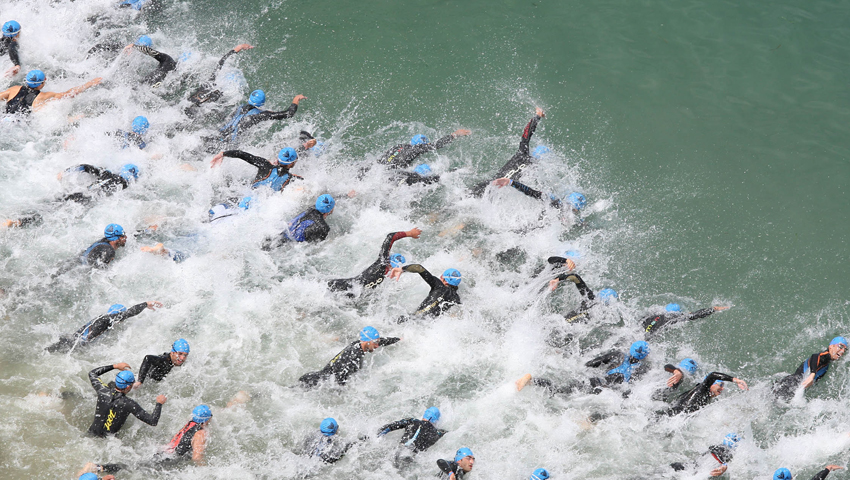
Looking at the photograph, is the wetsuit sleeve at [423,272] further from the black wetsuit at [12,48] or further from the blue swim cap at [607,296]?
the black wetsuit at [12,48]

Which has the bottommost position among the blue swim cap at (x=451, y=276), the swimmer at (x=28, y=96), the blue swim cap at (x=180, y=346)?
the blue swim cap at (x=180, y=346)

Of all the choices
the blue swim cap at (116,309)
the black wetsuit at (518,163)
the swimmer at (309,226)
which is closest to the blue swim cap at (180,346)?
the blue swim cap at (116,309)

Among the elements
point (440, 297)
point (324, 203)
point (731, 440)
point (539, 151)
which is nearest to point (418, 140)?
point (539, 151)

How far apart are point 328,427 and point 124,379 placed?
9.10ft

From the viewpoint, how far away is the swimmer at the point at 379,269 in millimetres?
11305

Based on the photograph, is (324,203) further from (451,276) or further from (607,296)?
(607,296)

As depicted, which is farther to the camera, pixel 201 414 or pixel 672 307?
pixel 672 307

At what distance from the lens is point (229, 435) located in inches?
382

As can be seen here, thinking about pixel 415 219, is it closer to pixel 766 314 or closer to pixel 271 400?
pixel 271 400

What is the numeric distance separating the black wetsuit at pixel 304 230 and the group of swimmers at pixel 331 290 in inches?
0.7

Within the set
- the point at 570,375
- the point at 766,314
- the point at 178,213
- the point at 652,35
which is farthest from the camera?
the point at 652,35

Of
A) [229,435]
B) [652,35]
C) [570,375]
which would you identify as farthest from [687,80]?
[229,435]

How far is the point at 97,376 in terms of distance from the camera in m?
9.58

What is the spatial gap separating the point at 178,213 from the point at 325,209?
2.88 meters
